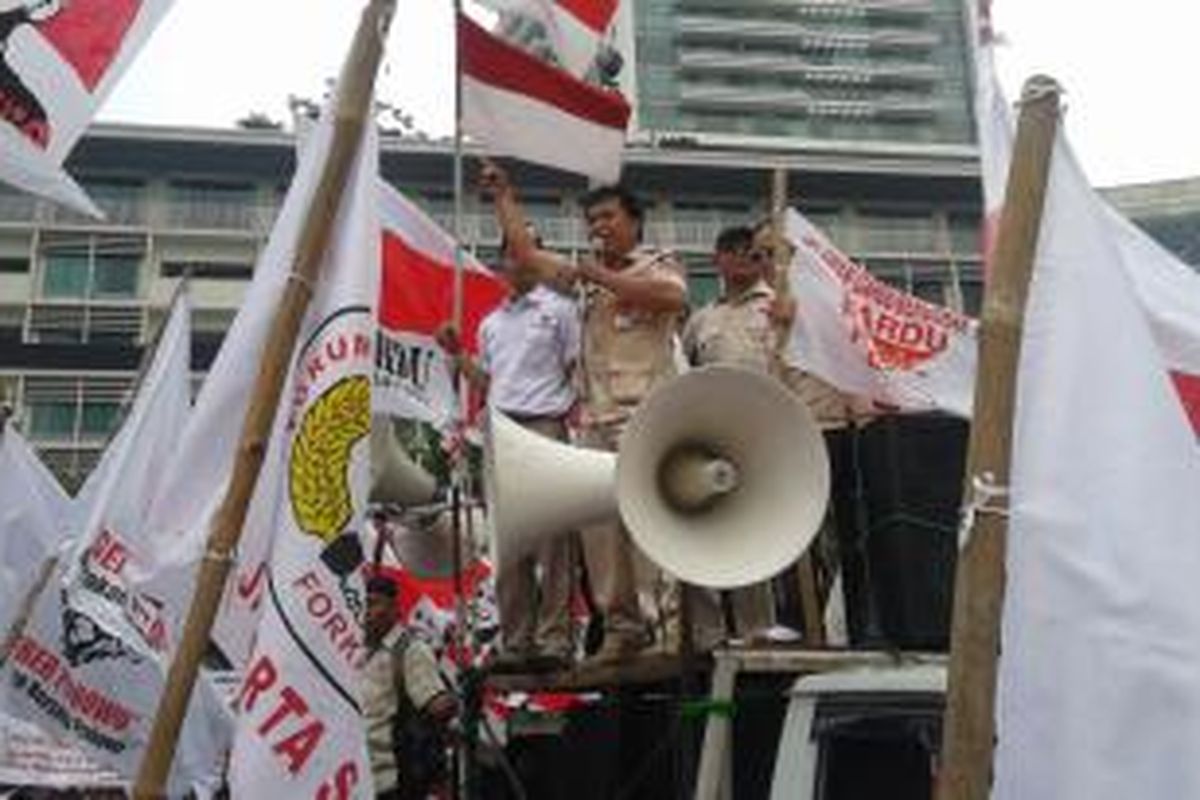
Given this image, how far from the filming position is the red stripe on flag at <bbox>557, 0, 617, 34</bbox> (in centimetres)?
595

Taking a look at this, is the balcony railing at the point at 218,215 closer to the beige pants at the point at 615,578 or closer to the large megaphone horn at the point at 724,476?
the beige pants at the point at 615,578

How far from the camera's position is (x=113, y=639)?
24.3 ft

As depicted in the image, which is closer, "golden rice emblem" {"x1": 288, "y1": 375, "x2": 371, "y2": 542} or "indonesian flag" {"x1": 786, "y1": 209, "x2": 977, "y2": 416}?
"golden rice emblem" {"x1": 288, "y1": 375, "x2": 371, "y2": 542}

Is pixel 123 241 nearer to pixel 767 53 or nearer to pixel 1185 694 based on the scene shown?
pixel 767 53

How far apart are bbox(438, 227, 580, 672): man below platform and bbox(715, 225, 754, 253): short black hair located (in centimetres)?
68

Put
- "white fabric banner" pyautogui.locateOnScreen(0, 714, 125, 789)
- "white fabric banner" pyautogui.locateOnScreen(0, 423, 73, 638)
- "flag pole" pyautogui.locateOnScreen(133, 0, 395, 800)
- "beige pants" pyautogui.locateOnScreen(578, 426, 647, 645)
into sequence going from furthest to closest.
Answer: "white fabric banner" pyautogui.locateOnScreen(0, 714, 125, 789) < "white fabric banner" pyautogui.locateOnScreen(0, 423, 73, 638) < "beige pants" pyautogui.locateOnScreen(578, 426, 647, 645) < "flag pole" pyautogui.locateOnScreen(133, 0, 395, 800)

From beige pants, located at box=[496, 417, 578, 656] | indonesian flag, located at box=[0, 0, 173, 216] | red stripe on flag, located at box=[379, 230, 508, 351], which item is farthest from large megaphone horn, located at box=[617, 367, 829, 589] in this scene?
red stripe on flag, located at box=[379, 230, 508, 351]

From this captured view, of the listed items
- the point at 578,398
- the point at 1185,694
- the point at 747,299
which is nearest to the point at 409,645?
the point at 578,398

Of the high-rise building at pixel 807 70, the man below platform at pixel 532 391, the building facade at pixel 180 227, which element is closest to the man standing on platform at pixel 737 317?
the man below platform at pixel 532 391

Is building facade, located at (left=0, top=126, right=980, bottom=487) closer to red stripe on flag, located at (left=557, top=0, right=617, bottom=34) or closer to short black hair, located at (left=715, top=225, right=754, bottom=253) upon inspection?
short black hair, located at (left=715, top=225, right=754, bottom=253)

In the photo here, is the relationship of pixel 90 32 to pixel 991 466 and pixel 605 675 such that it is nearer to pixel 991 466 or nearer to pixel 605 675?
pixel 605 675

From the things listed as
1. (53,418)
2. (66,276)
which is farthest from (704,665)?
(66,276)

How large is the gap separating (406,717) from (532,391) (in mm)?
1203

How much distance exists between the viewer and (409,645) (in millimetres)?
6320
